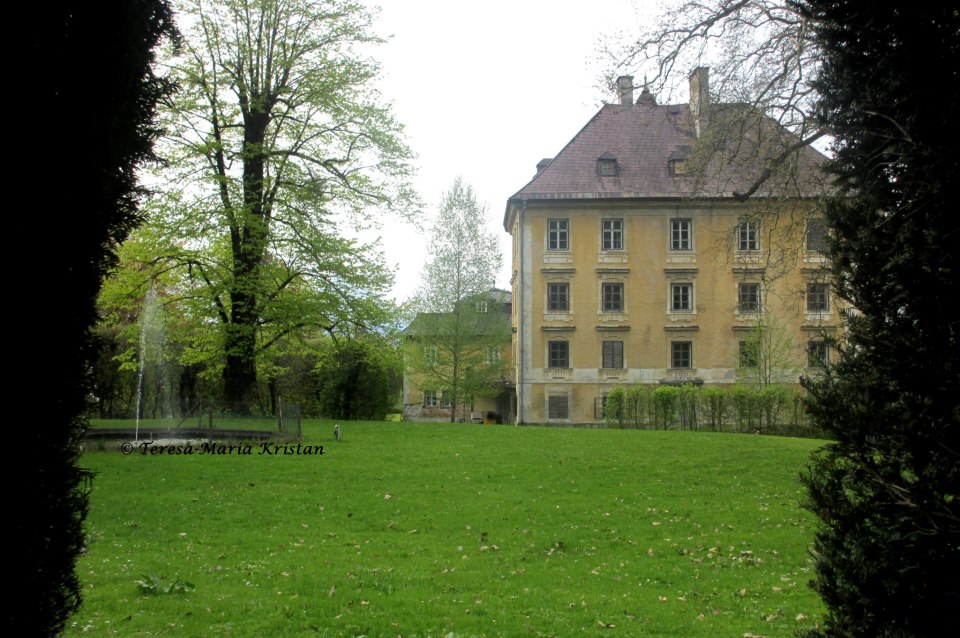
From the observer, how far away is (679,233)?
4453 centimetres

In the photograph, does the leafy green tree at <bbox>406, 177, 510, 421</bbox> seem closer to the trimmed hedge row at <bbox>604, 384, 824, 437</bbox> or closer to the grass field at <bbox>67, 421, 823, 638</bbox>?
the trimmed hedge row at <bbox>604, 384, 824, 437</bbox>

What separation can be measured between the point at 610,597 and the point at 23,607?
208 inches

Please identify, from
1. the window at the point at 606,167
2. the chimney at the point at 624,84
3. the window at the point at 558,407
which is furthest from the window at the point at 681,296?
the chimney at the point at 624,84

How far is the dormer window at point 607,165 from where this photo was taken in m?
44.5

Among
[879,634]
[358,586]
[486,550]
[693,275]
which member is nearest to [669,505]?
[486,550]

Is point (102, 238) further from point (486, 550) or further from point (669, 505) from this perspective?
point (669, 505)

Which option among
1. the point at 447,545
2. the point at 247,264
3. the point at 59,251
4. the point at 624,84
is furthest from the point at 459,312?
the point at 59,251

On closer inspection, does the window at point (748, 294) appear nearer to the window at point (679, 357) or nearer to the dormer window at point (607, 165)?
the window at point (679, 357)

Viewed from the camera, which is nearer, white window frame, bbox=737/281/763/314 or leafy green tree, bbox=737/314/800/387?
leafy green tree, bbox=737/314/800/387

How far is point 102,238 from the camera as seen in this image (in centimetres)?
453

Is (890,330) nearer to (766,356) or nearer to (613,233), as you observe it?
(766,356)

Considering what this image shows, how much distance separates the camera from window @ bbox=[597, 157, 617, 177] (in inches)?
1753

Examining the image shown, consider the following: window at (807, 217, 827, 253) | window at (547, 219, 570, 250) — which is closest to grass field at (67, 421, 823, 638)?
window at (807, 217, 827, 253)

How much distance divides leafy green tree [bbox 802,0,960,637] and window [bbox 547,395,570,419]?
39.6 meters
